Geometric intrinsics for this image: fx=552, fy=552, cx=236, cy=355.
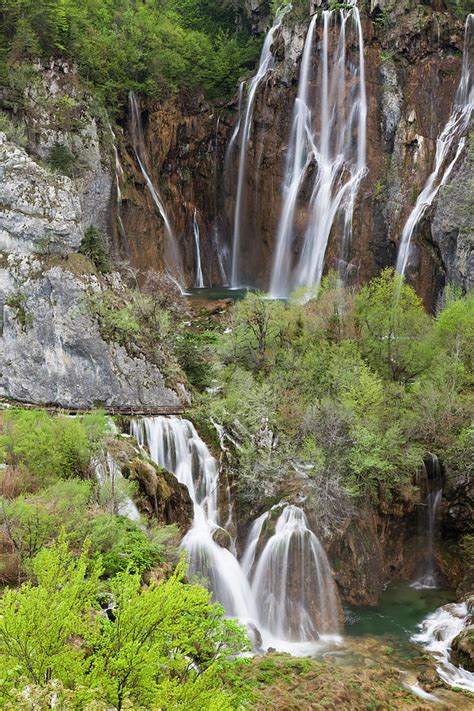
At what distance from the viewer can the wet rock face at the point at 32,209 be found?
22812 mm

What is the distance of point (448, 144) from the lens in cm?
3347

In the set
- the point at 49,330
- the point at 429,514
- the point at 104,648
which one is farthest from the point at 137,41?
the point at 104,648

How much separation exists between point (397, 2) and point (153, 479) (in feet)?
121

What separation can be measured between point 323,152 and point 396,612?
3009 centimetres

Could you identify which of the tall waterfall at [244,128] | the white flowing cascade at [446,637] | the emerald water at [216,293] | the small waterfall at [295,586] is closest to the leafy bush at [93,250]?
the emerald water at [216,293]

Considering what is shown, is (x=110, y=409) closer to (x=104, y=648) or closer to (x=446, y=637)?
(x=446, y=637)

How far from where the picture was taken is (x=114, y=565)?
10898 millimetres

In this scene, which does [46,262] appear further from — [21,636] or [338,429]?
[21,636]

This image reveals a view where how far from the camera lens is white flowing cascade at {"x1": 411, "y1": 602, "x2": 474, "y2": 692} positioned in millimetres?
14539

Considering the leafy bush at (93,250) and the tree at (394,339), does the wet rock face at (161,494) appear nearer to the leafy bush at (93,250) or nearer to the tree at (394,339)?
the leafy bush at (93,250)

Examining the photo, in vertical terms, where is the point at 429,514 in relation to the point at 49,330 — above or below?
below

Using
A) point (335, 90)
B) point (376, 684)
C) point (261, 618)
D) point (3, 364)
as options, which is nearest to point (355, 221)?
point (335, 90)

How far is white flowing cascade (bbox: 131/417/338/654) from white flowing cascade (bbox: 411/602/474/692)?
2.80 metres

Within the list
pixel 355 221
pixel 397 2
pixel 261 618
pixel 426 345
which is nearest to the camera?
pixel 261 618
